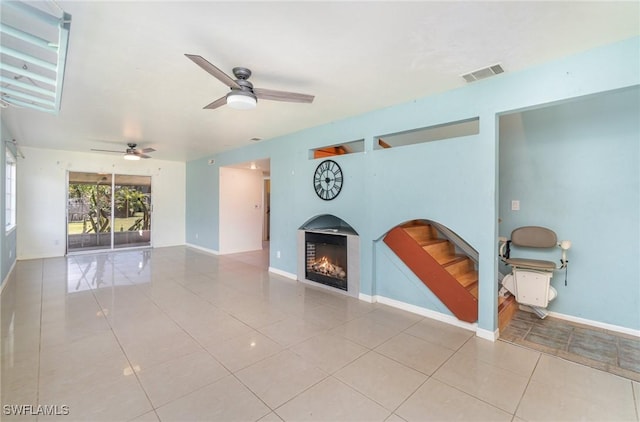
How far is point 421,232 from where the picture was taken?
4.06 m

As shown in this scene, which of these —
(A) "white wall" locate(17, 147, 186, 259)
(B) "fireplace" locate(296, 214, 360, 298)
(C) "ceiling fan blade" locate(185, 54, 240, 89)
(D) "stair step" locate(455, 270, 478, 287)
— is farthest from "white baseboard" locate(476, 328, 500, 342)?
(A) "white wall" locate(17, 147, 186, 259)

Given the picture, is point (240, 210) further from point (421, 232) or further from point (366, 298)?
point (421, 232)

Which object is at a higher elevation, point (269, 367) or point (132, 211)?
point (132, 211)

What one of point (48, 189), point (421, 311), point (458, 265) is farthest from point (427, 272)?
point (48, 189)

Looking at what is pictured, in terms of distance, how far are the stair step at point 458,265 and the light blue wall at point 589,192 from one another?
0.82 m

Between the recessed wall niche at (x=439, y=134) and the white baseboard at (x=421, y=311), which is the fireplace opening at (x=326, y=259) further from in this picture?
the recessed wall niche at (x=439, y=134)

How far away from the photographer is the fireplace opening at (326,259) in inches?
168

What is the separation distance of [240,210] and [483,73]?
6.26 m

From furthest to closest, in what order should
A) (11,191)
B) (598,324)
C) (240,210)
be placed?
(240,210)
(11,191)
(598,324)

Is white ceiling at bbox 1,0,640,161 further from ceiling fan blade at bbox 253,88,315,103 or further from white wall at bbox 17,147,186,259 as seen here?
white wall at bbox 17,147,186,259

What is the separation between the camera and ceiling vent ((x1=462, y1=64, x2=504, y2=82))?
8.52ft

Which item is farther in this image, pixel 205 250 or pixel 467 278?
pixel 205 250

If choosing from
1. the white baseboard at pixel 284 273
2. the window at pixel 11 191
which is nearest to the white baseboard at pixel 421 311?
the white baseboard at pixel 284 273

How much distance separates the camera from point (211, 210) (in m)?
7.47
